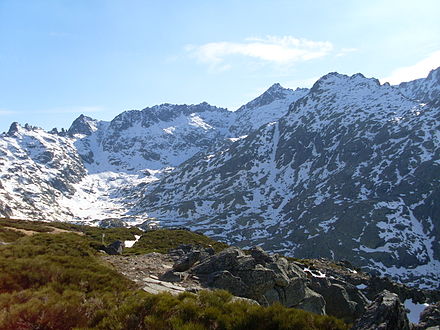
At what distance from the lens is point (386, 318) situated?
1112 cm

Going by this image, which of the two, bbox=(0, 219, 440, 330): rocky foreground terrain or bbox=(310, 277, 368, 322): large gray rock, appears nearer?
bbox=(0, 219, 440, 330): rocky foreground terrain

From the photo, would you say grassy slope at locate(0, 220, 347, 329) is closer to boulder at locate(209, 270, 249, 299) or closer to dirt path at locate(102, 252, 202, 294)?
dirt path at locate(102, 252, 202, 294)

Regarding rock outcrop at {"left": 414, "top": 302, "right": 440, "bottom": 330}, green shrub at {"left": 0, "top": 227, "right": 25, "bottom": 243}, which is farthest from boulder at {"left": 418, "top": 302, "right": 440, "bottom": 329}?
green shrub at {"left": 0, "top": 227, "right": 25, "bottom": 243}

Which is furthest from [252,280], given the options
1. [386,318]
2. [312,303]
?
[386,318]

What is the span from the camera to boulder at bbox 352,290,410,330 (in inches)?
432

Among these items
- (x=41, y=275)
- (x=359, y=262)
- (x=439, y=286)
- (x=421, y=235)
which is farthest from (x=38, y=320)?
(x=421, y=235)

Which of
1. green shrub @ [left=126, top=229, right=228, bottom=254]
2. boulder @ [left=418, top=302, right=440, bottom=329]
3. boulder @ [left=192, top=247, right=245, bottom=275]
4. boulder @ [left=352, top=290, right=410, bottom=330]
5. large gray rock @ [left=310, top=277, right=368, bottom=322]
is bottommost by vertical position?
large gray rock @ [left=310, top=277, right=368, bottom=322]

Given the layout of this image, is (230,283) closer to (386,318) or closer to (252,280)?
(252,280)

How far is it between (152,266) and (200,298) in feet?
47.3

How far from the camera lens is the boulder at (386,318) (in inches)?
432

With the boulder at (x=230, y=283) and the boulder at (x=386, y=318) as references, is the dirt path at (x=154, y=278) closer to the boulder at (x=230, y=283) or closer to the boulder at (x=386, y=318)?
the boulder at (x=230, y=283)

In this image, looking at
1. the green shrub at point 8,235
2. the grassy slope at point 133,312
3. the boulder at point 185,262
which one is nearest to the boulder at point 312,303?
the boulder at point 185,262

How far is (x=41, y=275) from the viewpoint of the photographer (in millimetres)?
16359

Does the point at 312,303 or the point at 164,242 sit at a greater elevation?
the point at 164,242
